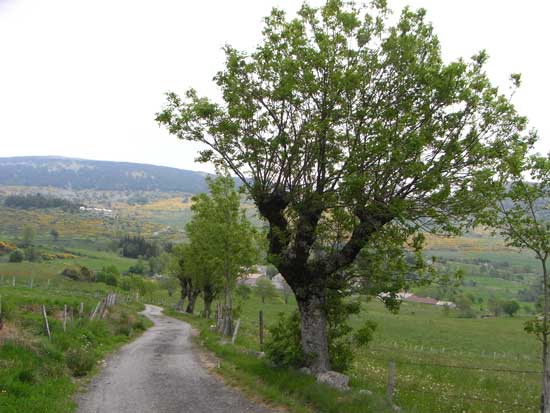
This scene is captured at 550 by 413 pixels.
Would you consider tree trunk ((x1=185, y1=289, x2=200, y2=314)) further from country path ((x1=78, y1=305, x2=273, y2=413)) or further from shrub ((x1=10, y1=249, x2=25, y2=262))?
shrub ((x1=10, y1=249, x2=25, y2=262))

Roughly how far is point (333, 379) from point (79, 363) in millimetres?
10436

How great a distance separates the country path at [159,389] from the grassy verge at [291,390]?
65 centimetres

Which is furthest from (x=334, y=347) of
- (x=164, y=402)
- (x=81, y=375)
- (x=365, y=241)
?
(x=81, y=375)

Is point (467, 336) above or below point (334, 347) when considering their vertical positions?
below

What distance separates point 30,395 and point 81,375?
238 inches

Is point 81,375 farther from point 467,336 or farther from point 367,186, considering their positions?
point 467,336

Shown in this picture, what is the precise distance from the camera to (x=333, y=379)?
16.6m

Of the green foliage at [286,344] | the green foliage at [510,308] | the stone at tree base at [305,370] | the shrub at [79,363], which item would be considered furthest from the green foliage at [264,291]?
the stone at tree base at [305,370]

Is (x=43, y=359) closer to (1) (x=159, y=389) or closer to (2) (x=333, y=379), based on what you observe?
(1) (x=159, y=389)

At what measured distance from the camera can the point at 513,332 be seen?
99.7m

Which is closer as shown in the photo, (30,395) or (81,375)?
(30,395)

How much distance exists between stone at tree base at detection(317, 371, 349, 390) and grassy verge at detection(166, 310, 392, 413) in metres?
0.43

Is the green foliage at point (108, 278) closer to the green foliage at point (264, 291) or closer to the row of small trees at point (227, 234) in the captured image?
the green foliage at point (264, 291)

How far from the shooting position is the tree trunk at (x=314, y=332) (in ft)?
57.9
